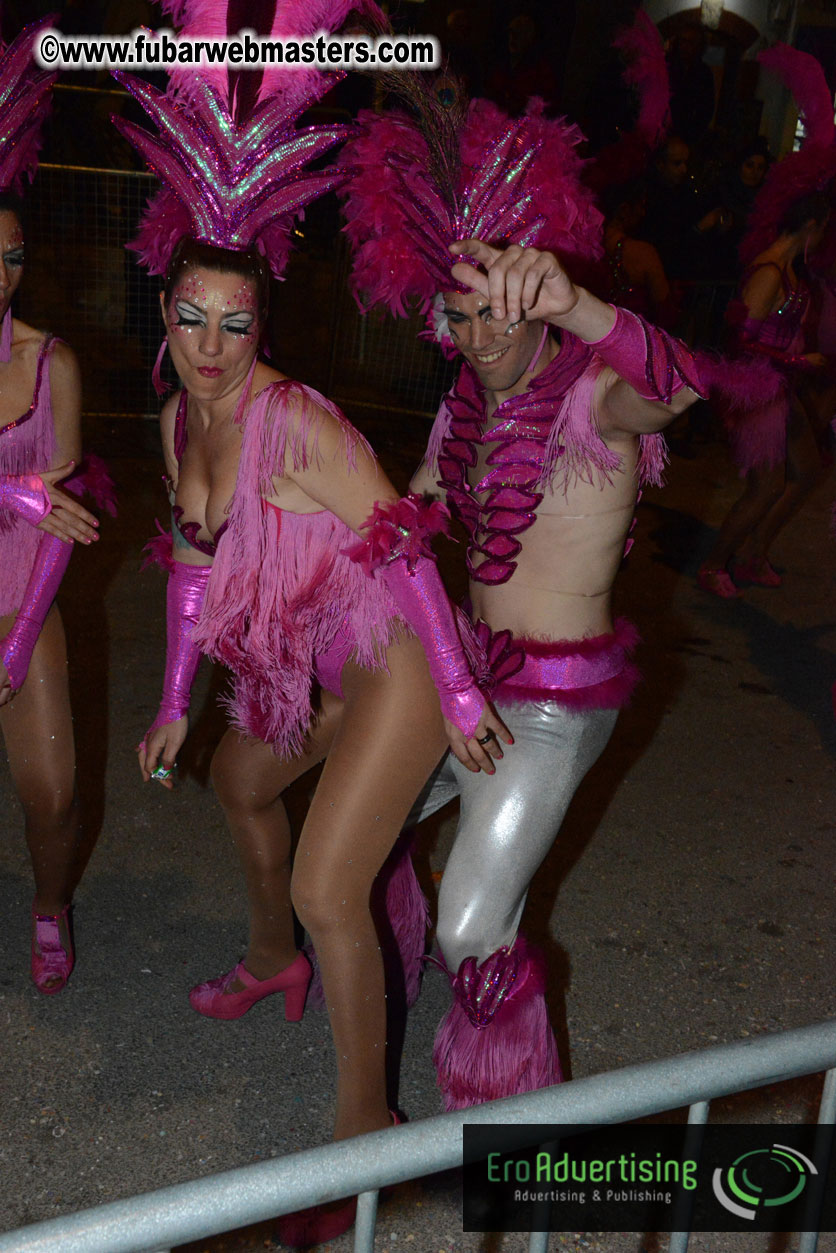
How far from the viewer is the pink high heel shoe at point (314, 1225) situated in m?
2.21

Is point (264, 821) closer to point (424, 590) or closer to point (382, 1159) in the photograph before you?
point (424, 590)

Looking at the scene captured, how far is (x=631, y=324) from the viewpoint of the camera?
6.97 ft

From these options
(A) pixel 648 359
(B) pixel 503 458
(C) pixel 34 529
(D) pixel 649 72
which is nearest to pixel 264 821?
(C) pixel 34 529

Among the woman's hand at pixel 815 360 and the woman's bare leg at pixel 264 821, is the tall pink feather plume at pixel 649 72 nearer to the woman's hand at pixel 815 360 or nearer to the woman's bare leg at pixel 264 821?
the woman's hand at pixel 815 360

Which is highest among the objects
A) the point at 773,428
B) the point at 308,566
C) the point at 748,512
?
the point at 308,566

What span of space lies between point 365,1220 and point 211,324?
1.55 metres

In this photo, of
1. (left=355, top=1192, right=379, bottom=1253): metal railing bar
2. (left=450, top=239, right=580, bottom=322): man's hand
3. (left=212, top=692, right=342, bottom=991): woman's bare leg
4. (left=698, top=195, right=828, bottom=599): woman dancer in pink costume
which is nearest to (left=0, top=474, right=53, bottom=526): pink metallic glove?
(left=212, top=692, right=342, bottom=991): woman's bare leg

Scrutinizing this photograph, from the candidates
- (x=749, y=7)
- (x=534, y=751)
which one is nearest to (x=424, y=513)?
(x=534, y=751)

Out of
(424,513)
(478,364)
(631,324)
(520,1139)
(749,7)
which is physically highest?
(749,7)

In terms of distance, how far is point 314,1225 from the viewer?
2.23m

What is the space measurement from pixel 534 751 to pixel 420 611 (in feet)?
1.34

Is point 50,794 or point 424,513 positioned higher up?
point 424,513

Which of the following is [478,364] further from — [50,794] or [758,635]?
[758,635]

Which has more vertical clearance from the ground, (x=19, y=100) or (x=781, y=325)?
(x=19, y=100)
